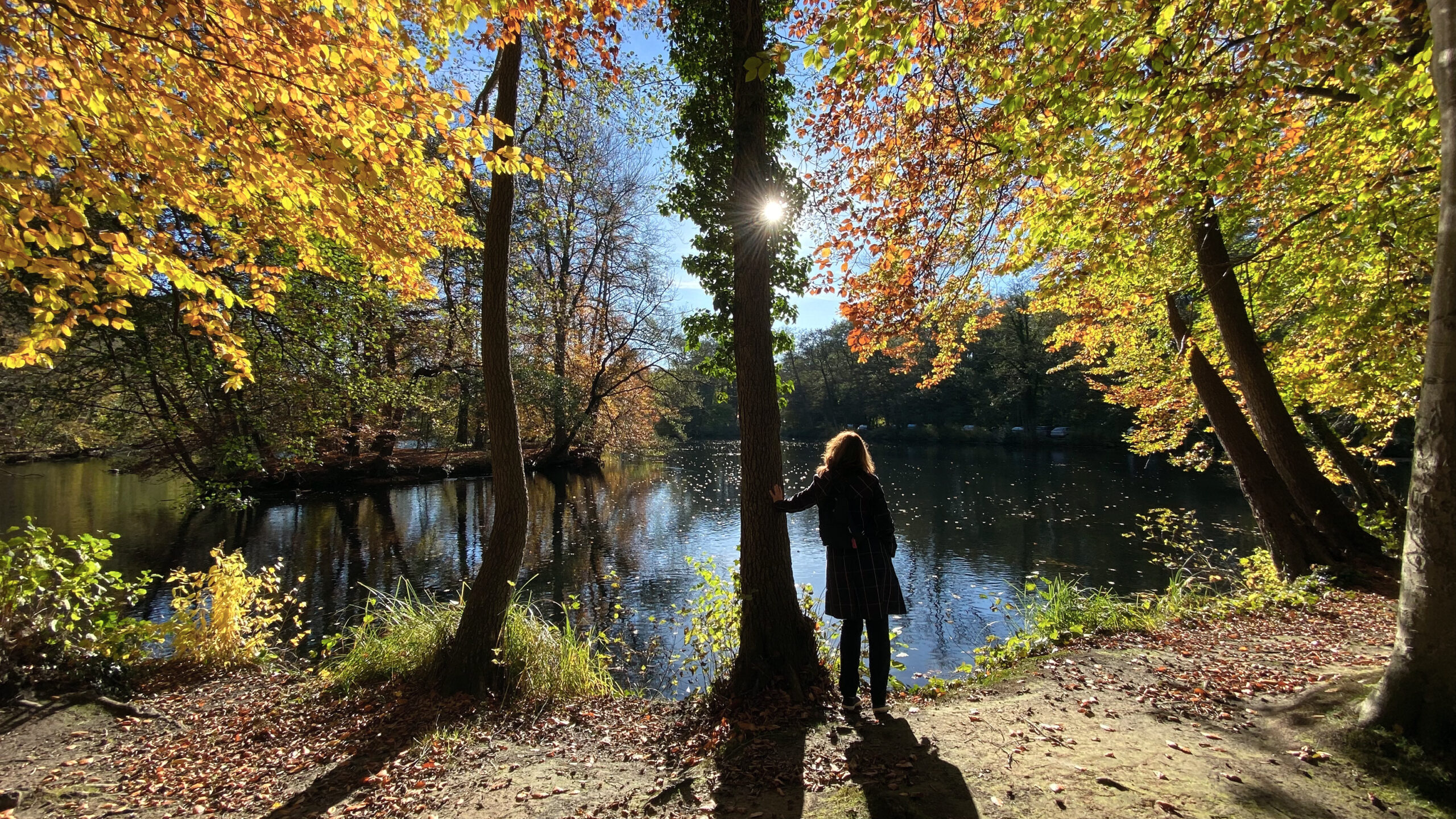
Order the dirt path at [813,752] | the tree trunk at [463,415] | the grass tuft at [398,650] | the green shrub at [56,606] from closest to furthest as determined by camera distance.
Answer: the dirt path at [813,752] < the green shrub at [56,606] < the grass tuft at [398,650] < the tree trunk at [463,415]

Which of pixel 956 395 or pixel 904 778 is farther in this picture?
pixel 956 395

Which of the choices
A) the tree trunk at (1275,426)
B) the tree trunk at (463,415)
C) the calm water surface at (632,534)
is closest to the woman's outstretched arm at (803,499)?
the calm water surface at (632,534)

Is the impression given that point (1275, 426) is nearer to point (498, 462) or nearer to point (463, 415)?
point (498, 462)

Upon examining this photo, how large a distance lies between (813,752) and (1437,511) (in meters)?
2.75

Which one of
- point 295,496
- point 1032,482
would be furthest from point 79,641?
point 1032,482

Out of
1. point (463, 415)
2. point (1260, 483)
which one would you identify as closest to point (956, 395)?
point (463, 415)

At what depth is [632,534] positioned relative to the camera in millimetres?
12719

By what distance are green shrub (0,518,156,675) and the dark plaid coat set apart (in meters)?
5.33

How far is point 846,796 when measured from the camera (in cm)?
248

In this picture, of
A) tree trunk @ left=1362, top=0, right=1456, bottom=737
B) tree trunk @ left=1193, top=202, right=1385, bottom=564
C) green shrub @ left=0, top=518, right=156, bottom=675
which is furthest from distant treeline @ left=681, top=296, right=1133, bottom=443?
tree trunk @ left=1362, top=0, right=1456, bottom=737

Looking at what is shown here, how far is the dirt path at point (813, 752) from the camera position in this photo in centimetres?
229

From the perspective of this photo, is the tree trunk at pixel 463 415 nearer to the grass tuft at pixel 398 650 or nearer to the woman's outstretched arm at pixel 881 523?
the grass tuft at pixel 398 650

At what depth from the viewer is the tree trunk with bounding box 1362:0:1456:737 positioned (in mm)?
1980

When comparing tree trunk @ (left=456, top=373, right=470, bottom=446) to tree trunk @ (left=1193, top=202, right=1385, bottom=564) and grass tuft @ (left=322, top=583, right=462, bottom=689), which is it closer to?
grass tuft @ (left=322, top=583, right=462, bottom=689)
